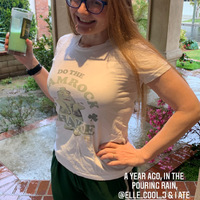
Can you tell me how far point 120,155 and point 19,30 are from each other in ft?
2.84

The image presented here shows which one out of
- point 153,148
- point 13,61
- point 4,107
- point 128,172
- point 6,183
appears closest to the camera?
point 153,148

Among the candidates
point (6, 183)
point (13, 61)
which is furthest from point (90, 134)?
point (13, 61)

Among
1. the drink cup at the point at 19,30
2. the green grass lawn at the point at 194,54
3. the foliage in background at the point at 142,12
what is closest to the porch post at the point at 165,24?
the foliage in background at the point at 142,12

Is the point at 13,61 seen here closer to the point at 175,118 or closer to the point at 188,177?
the point at 188,177

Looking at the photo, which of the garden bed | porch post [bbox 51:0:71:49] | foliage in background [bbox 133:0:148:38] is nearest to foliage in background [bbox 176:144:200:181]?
porch post [bbox 51:0:71:49]

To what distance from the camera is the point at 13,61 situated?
7.00 metres

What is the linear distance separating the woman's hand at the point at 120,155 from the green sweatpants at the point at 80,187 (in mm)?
130

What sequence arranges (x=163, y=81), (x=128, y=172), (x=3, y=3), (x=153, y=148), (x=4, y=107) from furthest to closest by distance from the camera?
(x=3, y=3) → (x=4, y=107) → (x=128, y=172) → (x=153, y=148) → (x=163, y=81)

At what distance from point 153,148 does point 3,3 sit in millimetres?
8313

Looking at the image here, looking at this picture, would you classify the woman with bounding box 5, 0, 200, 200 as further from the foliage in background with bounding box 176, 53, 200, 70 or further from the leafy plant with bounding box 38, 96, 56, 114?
the foliage in background with bounding box 176, 53, 200, 70

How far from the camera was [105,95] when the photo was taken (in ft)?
3.39

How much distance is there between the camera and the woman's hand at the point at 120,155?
1104 mm

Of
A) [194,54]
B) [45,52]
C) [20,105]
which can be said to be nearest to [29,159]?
[20,105]

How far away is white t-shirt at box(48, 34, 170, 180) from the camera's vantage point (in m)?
1.04
